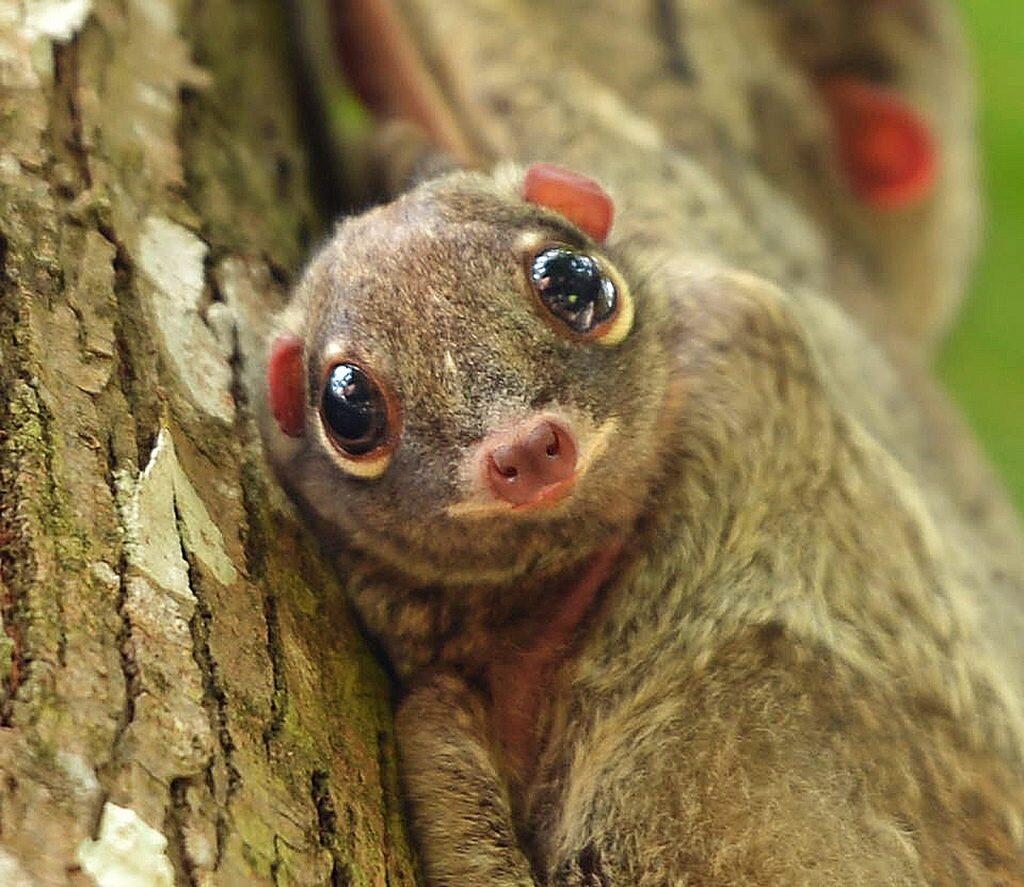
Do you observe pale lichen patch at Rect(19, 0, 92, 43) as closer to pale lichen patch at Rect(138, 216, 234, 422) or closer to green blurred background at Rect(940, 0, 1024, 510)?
pale lichen patch at Rect(138, 216, 234, 422)

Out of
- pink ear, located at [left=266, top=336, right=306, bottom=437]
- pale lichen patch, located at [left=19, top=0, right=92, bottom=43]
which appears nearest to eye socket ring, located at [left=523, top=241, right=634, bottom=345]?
pink ear, located at [left=266, top=336, right=306, bottom=437]

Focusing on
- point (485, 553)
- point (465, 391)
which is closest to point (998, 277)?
point (485, 553)

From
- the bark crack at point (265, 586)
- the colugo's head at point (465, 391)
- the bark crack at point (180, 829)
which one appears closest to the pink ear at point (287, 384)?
the colugo's head at point (465, 391)

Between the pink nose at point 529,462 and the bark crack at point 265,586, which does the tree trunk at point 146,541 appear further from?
the pink nose at point 529,462

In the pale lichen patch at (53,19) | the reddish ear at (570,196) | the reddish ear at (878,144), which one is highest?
the reddish ear at (878,144)

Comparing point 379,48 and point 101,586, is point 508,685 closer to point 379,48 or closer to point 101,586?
point 101,586

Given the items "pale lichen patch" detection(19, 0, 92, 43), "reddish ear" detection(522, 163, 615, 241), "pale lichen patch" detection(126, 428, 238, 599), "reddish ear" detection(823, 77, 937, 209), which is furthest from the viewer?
"reddish ear" detection(823, 77, 937, 209)

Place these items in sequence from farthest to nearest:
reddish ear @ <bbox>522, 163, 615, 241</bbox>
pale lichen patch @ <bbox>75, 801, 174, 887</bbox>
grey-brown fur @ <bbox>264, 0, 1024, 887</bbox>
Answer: reddish ear @ <bbox>522, 163, 615, 241</bbox> < grey-brown fur @ <bbox>264, 0, 1024, 887</bbox> < pale lichen patch @ <bbox>75, 801, 174, 887</bbox>
